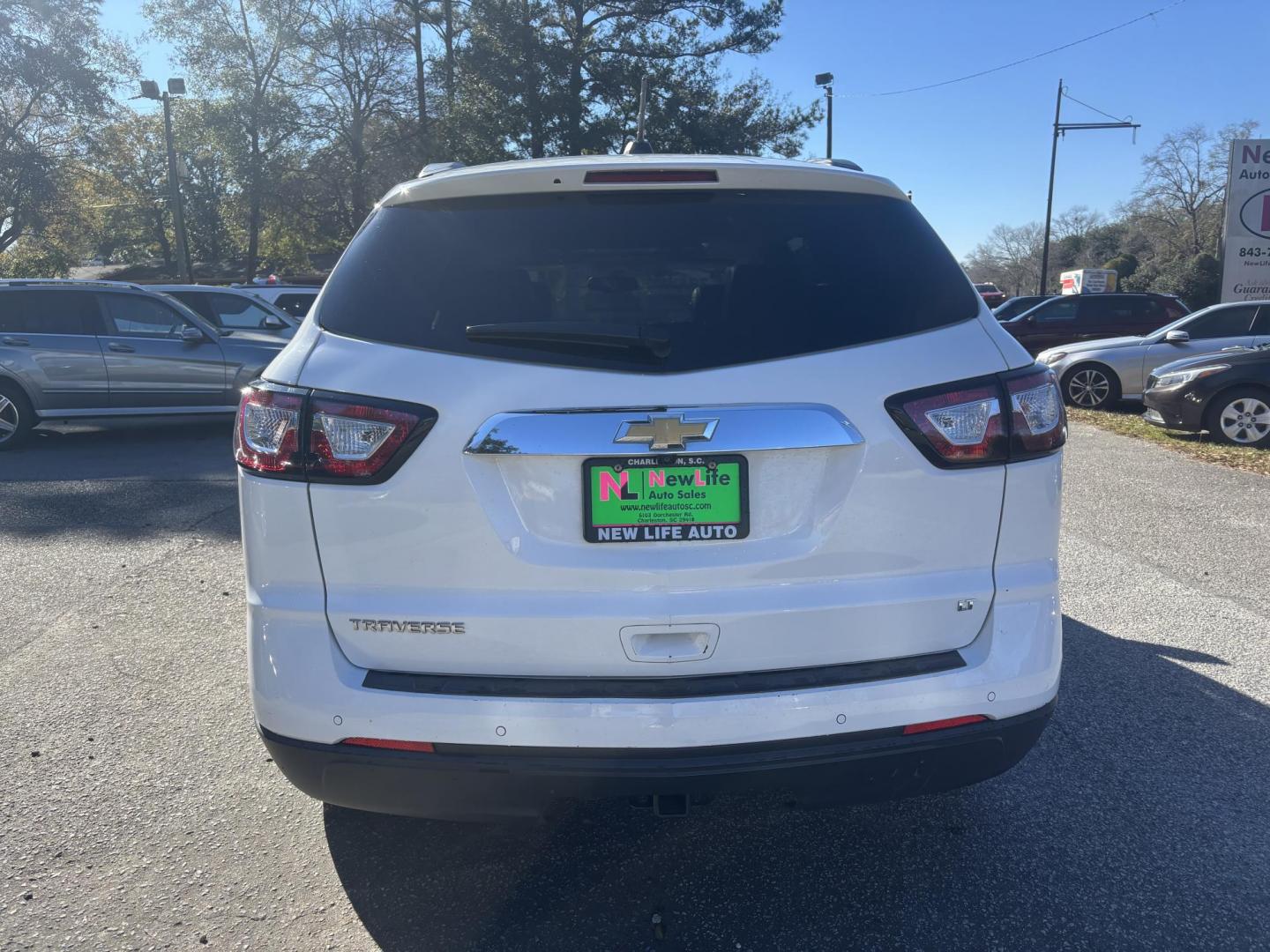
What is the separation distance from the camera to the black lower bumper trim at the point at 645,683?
7.09 feet

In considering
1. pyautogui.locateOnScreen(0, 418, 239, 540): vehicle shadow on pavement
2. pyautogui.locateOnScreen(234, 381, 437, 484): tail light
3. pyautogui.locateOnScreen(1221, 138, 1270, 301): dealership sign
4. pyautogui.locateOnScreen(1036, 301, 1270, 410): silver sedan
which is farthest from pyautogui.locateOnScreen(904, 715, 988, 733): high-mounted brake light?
pyautogui.locateOnScreen(1221, 138, 1270, 301): dealership sign

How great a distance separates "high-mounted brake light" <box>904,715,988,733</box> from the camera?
2236 millimetres

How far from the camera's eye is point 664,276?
2396 millimetres

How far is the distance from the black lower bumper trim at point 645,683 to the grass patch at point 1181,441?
8198 millimetres

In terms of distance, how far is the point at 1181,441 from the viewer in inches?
414

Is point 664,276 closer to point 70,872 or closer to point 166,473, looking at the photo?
point 70,872

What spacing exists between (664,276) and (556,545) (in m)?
0.73

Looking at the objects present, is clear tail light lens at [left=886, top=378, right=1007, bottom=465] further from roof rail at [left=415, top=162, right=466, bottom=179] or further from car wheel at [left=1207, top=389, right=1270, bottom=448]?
car wheel at [left=1207, top=389, right=1270, bottom=448]

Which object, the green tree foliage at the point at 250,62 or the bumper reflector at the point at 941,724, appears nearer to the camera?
the bumper reflector at the point at 941,724

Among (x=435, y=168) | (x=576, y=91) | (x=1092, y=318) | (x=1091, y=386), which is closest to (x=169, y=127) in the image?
(x=576, y=91)

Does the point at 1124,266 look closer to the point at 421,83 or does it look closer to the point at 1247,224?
the point at 1247,224

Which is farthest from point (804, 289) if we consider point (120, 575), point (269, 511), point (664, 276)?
point (120, 575)

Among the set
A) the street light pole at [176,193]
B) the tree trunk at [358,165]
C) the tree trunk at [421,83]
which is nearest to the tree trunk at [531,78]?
the tree trunk at [421,83]

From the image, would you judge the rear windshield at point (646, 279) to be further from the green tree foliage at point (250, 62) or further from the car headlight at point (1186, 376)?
the green tree foliage at point (250, 62)
